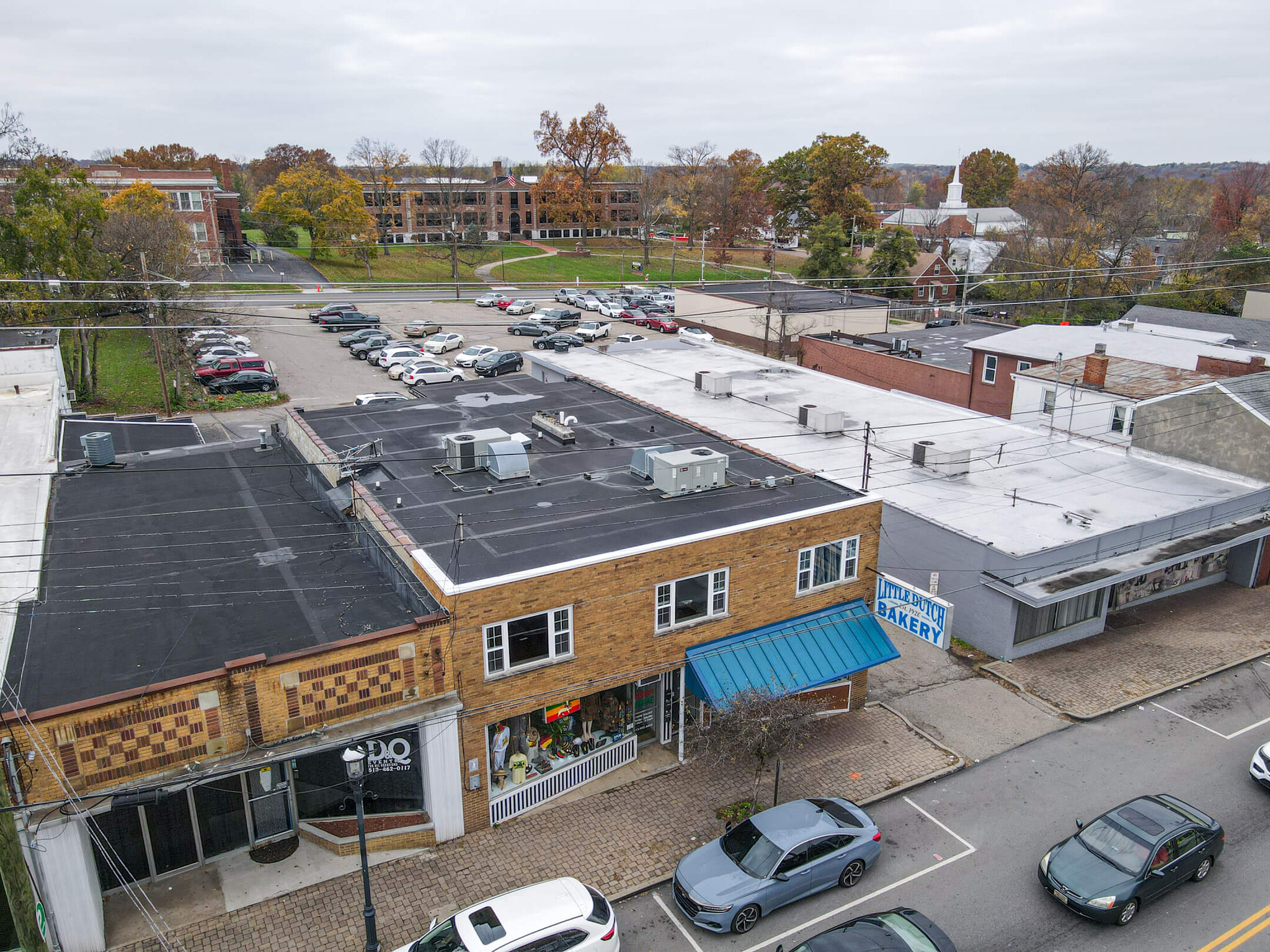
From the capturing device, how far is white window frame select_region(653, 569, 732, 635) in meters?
17.6

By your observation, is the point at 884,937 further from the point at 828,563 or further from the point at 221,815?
the point at 221,815

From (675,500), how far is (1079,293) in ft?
208

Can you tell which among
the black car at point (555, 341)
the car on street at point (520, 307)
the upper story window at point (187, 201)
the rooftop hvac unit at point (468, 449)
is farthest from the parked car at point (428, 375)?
the upper story window at point (187, 201)

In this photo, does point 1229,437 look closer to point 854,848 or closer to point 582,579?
point 854,848

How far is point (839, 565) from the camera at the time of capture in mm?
19906

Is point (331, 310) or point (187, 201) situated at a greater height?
point (187, 201)

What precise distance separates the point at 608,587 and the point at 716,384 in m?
17.5

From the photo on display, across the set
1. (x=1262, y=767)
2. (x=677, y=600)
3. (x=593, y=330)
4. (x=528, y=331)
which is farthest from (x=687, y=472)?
(x=593, y=330)

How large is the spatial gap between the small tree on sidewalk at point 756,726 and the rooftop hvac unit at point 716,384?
17095mm

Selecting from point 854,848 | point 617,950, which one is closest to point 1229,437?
point 854,848

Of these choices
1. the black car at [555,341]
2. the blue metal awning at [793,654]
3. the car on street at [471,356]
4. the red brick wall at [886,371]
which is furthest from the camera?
the black car at [555,341]

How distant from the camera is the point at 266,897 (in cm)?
1489

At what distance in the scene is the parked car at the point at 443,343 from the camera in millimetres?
58094

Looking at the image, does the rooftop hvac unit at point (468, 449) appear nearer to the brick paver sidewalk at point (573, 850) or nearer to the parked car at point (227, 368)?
the brick paver sidewalk at point (573, 850)
